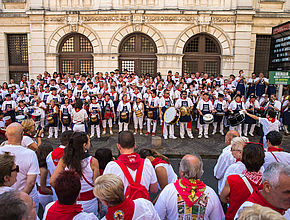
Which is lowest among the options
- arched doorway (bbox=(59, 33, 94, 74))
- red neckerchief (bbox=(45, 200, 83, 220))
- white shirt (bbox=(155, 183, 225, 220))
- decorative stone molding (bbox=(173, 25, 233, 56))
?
white shirt (bbox=(155, 183, 225, 220))

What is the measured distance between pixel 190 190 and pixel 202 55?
16.7m

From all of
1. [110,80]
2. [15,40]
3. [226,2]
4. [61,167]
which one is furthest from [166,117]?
[15,40]

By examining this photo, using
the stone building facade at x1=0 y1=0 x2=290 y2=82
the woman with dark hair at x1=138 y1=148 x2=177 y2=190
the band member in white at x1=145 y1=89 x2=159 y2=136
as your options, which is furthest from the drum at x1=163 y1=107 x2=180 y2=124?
the stone building facade at x1=0 y1=0 x2=290 y2=82

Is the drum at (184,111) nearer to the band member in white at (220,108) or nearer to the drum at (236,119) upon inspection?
the band member in white at (220,108)

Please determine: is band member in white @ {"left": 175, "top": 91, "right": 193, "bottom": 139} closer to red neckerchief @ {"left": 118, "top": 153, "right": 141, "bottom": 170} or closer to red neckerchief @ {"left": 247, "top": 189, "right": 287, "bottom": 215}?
red neckerchief @ {"left": 118, "top": 153, "right": 141, "bottom": 170}

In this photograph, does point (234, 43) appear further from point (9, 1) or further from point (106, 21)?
point (9, 1)

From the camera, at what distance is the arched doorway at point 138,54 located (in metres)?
18.1

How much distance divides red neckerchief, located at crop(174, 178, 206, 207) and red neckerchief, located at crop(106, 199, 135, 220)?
0.69 meters

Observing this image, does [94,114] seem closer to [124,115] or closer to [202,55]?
[124,115]

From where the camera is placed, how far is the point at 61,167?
343cm

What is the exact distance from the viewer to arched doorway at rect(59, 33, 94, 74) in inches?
727

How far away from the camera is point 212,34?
56.9 ft

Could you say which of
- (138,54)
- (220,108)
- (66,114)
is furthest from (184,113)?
(138,54)

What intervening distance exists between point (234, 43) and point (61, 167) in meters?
17.1
